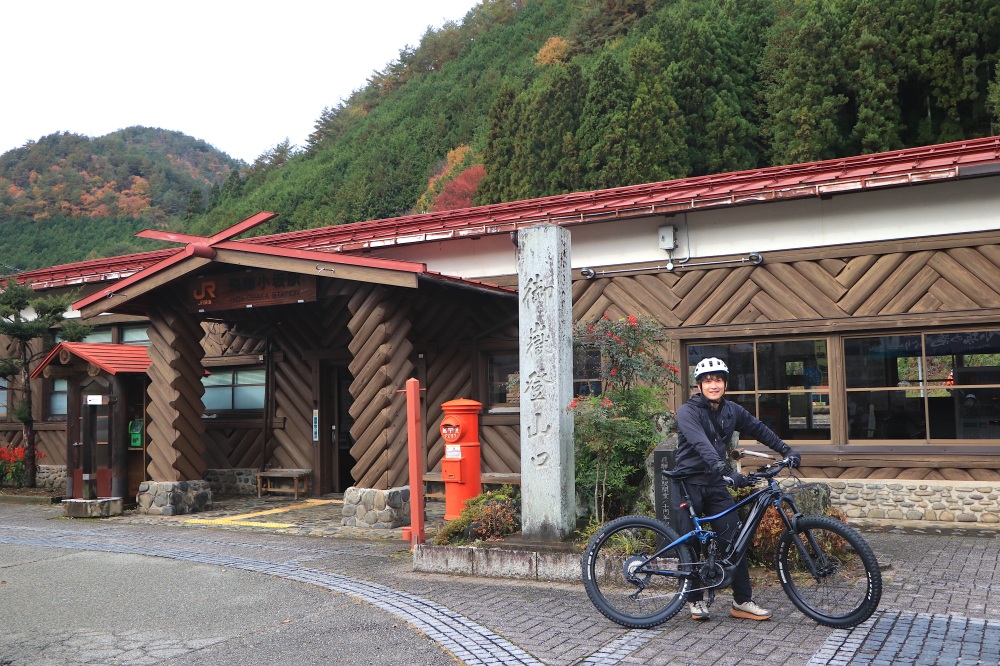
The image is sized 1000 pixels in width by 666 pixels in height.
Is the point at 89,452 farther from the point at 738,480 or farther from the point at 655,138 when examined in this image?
the point at 655,138

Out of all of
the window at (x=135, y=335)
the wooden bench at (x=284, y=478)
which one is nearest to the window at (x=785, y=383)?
the wooden bench at (x=284, y=478)

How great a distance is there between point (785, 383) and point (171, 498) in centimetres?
869

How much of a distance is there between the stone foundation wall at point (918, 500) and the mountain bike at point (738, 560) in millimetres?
4722

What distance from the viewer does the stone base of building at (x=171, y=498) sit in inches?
502

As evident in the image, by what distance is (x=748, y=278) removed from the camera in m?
11.2

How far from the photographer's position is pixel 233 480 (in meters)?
15.4

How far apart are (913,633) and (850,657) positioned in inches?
29.0

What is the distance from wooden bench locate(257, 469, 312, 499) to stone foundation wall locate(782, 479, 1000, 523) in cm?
800

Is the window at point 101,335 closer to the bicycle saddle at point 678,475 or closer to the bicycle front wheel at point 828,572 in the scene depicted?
the bicycle saddle at point 678,475

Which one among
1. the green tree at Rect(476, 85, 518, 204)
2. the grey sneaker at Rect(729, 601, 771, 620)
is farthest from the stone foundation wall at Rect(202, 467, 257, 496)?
the green tree at Rect(476, 85, 518, 204)

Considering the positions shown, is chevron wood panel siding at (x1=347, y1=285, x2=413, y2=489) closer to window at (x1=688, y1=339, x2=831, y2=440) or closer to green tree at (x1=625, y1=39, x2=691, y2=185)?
window at (x1=688, y1=339, x2=831, y2=440)

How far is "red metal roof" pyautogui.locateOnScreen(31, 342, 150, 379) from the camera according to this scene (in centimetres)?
1308

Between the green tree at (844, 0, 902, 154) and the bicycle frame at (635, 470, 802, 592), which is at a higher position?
the green tree at (844, 0, 902, 154)

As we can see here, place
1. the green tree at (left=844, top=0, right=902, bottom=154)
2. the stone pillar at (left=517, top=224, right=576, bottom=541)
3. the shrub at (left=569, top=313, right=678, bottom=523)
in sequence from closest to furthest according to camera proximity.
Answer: the stone pillar at (left=517, top=224, right=576, bottom=541)
the shrub at (left=569, top=313, right=678, bottom=523)
the green tree at (left=844, top=0, right=902, bottom=154)
